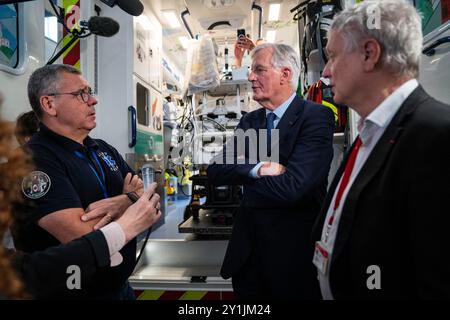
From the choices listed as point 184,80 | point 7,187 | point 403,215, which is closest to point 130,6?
point 184,80

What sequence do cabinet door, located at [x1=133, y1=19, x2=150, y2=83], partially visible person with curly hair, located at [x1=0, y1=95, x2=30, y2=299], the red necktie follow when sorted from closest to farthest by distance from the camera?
1. partially visible person with curly hair, located at [x1=0, y1=95, x2=30, y2=299]
2. the red necktie
3. cabinet door, located at [x1=133, y1=19, x2=150, y2=83]

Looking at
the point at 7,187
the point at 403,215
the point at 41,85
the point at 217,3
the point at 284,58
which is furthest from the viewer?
the point at 217,3

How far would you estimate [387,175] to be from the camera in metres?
0.80

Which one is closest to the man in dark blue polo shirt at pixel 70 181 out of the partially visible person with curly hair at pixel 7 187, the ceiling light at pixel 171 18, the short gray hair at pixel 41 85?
the short gray hair at pixel 41 85

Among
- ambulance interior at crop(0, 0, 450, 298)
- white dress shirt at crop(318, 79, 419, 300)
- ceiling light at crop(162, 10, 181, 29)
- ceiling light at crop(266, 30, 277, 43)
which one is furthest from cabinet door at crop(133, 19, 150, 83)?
white dress shirt at crop(318, 79, 419, 300)

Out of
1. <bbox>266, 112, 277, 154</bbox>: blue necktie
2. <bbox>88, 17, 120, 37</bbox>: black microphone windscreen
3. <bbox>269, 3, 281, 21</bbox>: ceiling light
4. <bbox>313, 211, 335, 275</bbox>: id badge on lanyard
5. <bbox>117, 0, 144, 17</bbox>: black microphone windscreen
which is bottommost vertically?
<bbox>313, 211, 335, 275</bbox>: id badge on lanyard

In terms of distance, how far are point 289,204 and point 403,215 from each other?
2.20 feet

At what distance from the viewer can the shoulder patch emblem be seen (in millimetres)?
1236

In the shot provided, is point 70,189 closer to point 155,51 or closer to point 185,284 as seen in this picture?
point 185,284

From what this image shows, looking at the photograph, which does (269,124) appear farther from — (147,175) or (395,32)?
(147,175)

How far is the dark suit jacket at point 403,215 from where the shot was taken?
698mm

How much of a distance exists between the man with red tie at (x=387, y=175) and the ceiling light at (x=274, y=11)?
10.4ft

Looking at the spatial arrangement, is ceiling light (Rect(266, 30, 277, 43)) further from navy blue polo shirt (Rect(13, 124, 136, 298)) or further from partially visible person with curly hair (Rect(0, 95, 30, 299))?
partially visible person with curly hair (Rect(0, 95, 30, 299))
